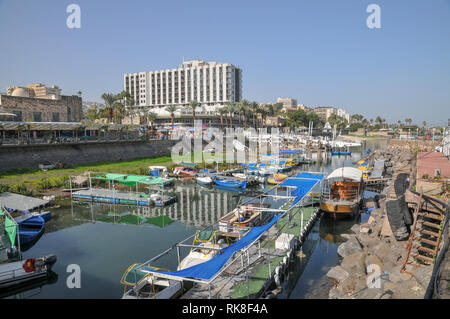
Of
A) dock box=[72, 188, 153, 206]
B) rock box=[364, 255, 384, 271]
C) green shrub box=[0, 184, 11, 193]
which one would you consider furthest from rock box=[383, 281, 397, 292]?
green shrub box=[0, 184, 11, 193]

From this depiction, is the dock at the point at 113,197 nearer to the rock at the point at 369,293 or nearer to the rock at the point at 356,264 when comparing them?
the rock at the point at 356,264

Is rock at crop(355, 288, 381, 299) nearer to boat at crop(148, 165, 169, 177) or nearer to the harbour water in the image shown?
the harbour water

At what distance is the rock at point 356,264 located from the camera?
14.9 m

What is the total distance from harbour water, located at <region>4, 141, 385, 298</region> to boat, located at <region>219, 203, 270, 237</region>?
3854 millimetres

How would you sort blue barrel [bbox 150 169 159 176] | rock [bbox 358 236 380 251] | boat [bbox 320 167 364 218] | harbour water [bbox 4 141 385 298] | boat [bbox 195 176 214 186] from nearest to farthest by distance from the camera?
harbour water [bbox 4 141 385 298] → rock [bbox 358 236 380 251] → boat [bbox 320 167 364 218] → boat [bbox 195 176 214 186] → blue barrel [bbox 150 169 159 176]

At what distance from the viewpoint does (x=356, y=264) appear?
15.4 m

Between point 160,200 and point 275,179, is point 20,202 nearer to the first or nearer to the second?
point 160,200

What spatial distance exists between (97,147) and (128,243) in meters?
35.3

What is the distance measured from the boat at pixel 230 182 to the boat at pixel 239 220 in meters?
15.1

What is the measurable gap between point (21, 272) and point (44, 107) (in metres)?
51.3

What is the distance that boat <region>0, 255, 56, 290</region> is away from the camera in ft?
51.2

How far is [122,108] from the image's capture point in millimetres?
86812

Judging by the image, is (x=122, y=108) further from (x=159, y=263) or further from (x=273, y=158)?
(x=159, y=263)

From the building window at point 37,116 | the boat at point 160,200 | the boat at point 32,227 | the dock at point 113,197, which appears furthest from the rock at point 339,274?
the building window at point 37,116
